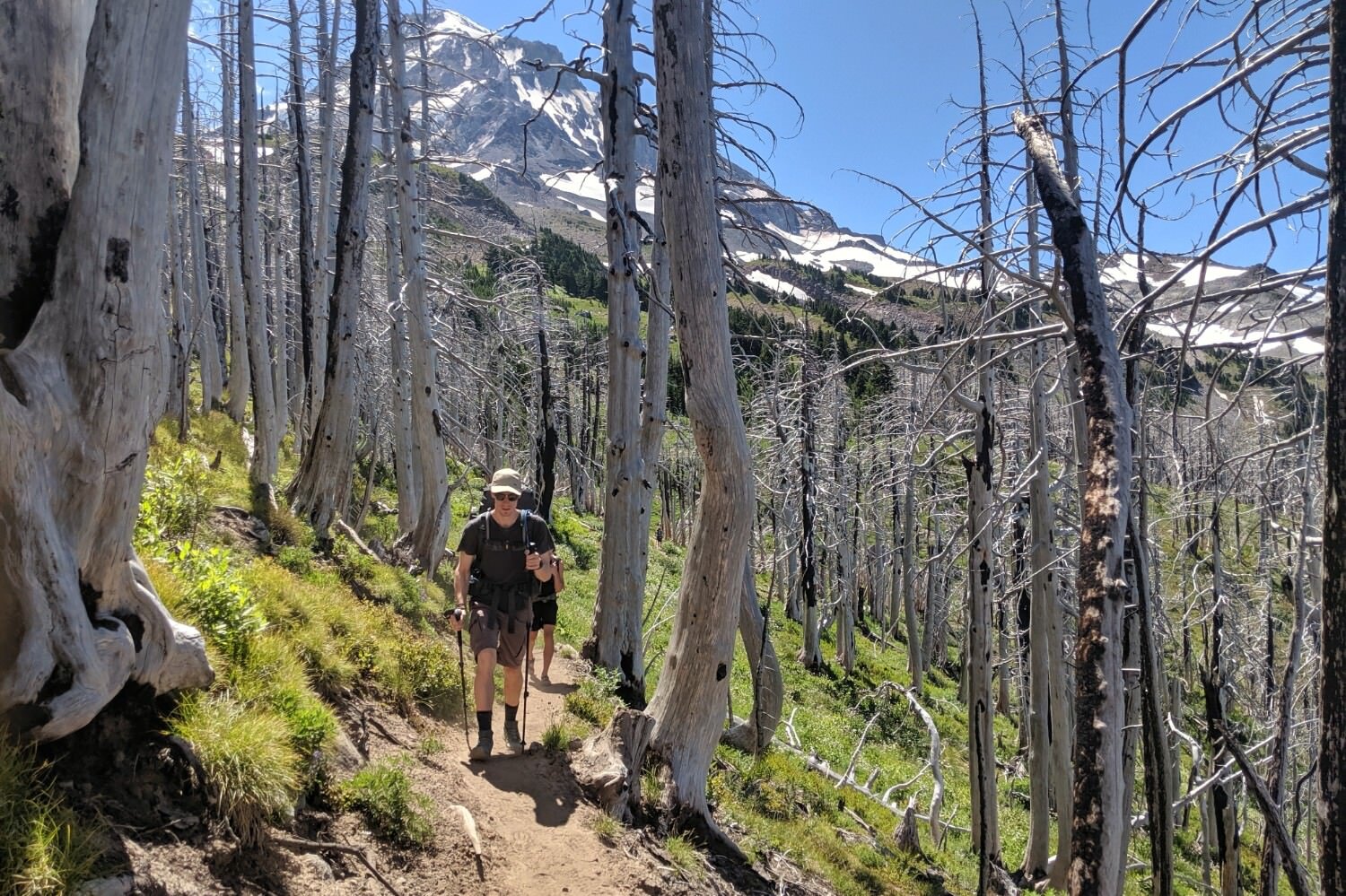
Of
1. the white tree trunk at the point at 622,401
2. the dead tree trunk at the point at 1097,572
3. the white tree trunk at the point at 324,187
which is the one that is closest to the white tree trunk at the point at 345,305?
the white tree trunk at the point at 622,401

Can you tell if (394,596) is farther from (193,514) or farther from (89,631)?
(89,631)

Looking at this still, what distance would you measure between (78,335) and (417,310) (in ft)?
26.0

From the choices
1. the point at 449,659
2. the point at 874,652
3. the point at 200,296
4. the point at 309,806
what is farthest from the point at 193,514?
the point at 874,652

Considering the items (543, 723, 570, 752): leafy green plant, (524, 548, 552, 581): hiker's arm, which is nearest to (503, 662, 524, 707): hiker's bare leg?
(543, 723, 570, 752): leafy green plant

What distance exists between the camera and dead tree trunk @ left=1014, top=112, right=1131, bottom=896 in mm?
2734

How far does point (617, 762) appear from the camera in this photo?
5.50 meters

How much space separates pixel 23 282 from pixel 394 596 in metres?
6.59

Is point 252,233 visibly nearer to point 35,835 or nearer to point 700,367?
point 700,367

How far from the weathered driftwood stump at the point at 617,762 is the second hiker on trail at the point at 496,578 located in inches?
27.2

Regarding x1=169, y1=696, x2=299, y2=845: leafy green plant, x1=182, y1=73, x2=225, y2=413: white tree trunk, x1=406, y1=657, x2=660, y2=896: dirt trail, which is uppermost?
x1=182, y1=73, x2=225, y2=413: white tree trunk

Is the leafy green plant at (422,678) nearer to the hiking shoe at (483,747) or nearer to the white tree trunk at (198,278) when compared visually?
the hiking shoe at (483,747)

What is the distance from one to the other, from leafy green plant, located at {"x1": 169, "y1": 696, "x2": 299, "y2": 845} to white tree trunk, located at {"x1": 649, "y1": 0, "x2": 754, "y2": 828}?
2.62 metres

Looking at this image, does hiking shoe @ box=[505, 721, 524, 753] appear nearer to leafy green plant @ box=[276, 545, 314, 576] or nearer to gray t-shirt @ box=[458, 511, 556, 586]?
gray t-shirt @ box=[458, 511, 556, 586]

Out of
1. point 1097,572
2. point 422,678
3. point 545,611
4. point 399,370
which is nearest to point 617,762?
point 545,611
